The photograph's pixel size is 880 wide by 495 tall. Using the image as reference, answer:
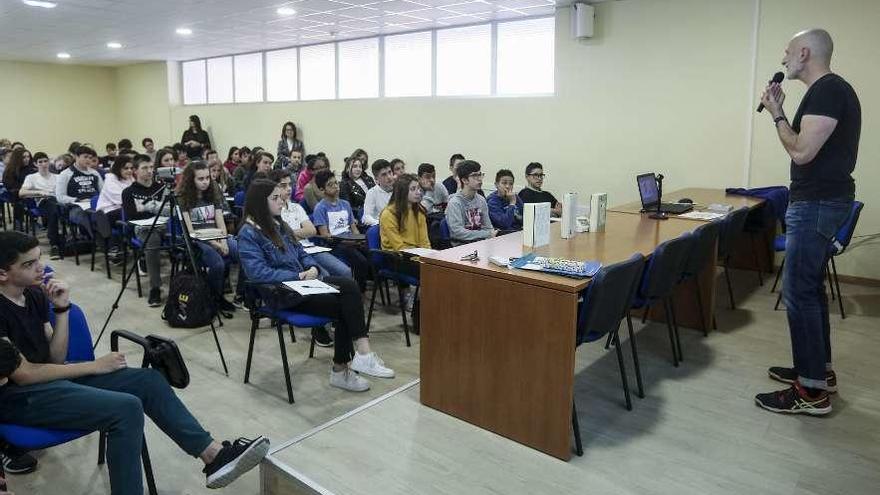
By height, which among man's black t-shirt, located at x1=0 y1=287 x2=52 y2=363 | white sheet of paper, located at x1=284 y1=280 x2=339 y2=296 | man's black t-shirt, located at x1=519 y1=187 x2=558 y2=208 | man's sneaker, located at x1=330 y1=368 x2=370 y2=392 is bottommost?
man's sneaker, located at x1=330 y1=368 x2=370 y2=392

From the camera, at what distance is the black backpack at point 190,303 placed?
4035mm

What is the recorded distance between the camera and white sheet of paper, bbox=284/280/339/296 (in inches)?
115

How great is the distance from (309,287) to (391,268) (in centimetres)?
100

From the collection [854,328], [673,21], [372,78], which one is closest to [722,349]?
[854,328]

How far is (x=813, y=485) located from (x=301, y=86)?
353 inches

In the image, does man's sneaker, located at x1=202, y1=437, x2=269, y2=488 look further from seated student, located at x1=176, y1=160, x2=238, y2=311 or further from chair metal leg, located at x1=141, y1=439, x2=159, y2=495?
seated student, located at x1=176, y1=160, x2=238, y2=311

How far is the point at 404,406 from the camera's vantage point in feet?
9.12

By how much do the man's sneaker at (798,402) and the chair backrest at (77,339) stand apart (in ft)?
9.12

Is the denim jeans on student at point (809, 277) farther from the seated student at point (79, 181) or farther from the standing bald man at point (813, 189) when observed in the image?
the seated student at point (79, 181)

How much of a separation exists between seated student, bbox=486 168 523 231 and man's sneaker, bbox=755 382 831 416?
270 cm

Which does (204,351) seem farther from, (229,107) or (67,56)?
(67,56)

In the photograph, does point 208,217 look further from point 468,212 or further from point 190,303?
point 468,212

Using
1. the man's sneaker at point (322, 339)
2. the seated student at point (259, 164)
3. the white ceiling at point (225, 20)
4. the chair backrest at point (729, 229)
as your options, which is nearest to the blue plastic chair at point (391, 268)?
the man's sneaker at point (322, 339)

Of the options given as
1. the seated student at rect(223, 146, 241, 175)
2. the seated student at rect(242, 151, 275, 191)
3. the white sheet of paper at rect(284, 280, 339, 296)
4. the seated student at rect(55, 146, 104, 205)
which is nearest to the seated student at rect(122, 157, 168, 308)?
the seated student at rect(55, 146, 104, 205)
